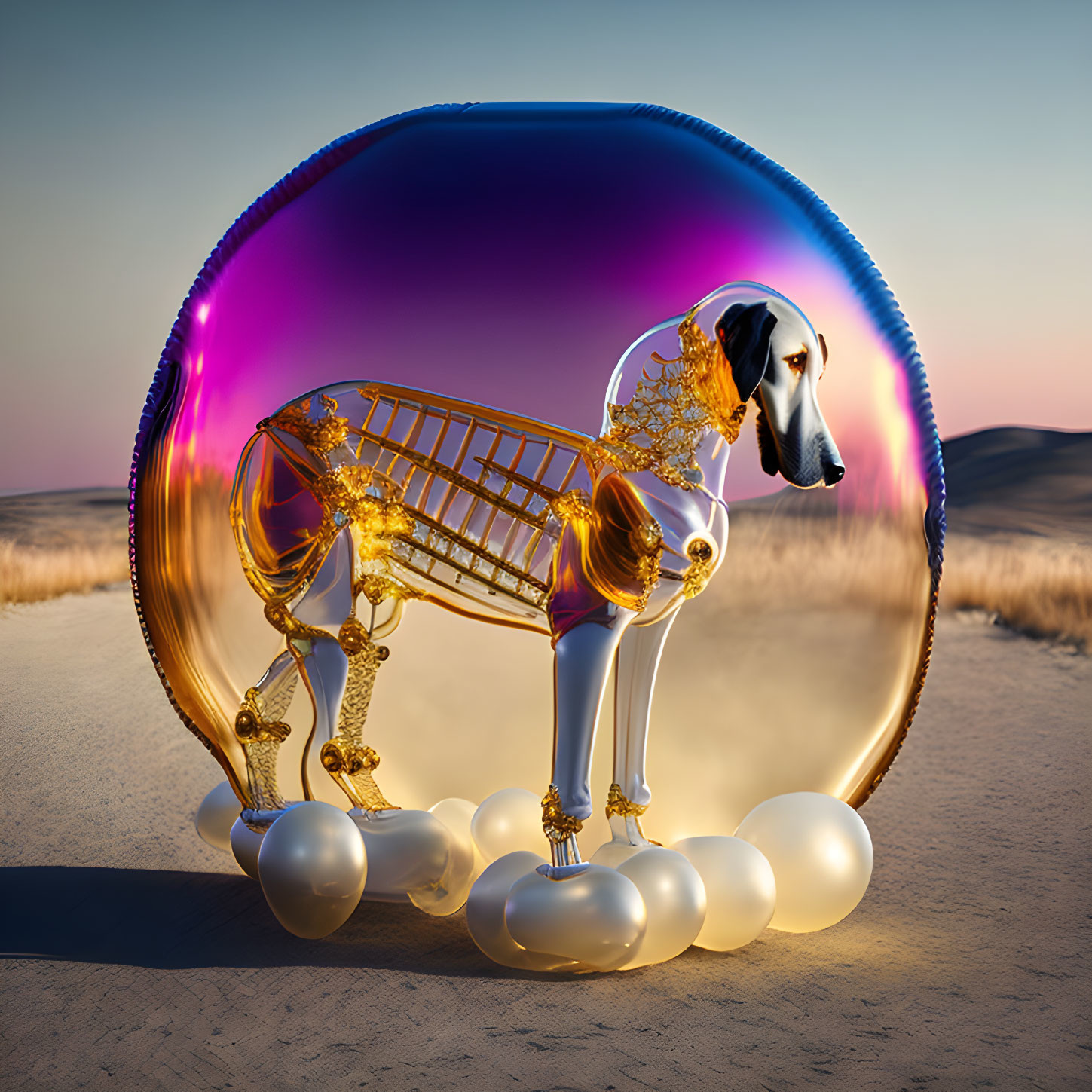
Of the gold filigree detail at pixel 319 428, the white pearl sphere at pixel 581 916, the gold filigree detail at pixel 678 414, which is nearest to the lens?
the white pearl sphere at pixel 581 916

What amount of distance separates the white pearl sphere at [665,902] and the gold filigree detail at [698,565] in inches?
28.0

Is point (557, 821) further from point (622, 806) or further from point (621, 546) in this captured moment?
point (621, 546)

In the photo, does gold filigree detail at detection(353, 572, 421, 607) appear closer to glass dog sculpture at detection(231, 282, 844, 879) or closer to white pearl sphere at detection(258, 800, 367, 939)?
glass dog sculpture at detection(231, 282, 844, 879)

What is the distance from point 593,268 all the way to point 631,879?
1.72 m

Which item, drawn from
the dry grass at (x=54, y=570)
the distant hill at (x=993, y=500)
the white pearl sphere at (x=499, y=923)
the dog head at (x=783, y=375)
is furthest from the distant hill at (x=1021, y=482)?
the white pearl sphere at (x=499, y=923)

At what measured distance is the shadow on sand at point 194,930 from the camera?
3307 mm

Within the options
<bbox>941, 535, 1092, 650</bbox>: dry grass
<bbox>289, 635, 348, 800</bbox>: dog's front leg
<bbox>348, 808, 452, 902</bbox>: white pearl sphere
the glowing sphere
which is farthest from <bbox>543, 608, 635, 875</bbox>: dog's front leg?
<bbox>941, 535, 1092, 650</bbox>: dry grass

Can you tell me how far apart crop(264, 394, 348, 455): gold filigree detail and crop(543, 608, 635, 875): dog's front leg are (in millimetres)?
881

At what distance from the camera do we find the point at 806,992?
312 centimetres

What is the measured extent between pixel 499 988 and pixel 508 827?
673mm

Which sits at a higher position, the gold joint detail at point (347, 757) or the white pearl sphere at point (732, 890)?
the gold joint detail at point (347, 757)

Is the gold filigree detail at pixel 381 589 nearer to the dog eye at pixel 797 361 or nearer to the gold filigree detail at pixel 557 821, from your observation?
the gold filigree detail at pixel 557 821

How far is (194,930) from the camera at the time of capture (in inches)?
139

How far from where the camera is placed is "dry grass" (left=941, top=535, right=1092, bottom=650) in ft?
28.0
